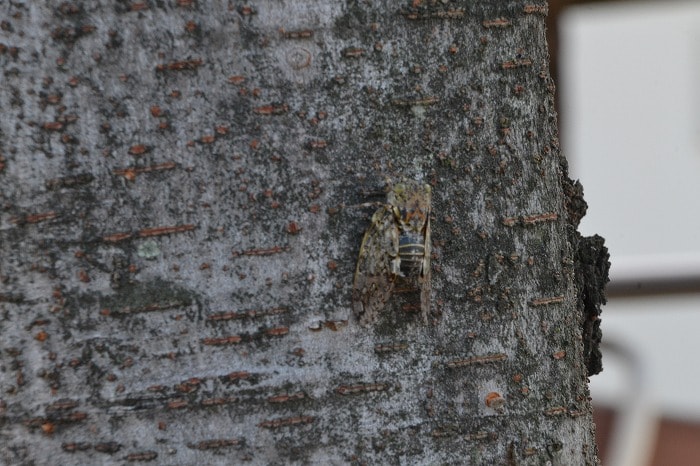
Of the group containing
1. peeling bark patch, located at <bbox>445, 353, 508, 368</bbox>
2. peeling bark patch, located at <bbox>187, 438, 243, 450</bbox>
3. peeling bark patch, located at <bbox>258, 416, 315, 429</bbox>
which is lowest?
peeling bark patch, located at <bbox>187, 438, 243, 450</bbox>

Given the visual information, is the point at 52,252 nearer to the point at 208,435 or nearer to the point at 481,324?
the point at 208,435

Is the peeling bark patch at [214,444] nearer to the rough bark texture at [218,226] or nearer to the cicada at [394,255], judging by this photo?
the rough bark texture at [218,226]

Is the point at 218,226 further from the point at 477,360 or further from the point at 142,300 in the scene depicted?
the point at 477,360

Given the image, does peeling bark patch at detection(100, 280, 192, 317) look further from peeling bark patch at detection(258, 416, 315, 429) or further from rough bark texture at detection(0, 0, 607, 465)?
peeling bark patch at detection(258, 416, 315, 429)

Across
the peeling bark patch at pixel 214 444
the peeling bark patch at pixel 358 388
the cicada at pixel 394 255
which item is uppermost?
the cicada at pixel 394 255

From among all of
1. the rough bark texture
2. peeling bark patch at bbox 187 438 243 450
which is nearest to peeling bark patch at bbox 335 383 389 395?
the rough bark texture

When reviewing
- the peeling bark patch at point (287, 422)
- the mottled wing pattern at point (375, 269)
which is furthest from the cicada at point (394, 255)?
the peeling bark patch at point (287, 422)
